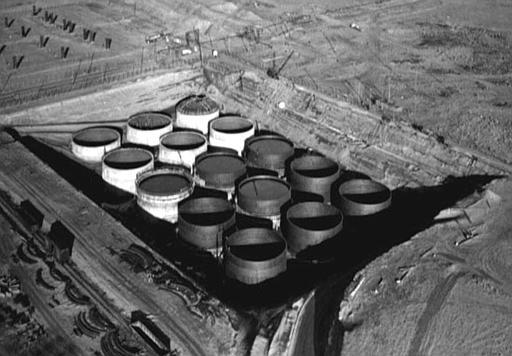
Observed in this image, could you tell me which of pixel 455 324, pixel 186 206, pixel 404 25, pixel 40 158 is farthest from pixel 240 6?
pixel 455 324

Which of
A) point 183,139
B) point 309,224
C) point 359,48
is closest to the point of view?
point 309,224

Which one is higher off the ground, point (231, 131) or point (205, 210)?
point (231, 131)

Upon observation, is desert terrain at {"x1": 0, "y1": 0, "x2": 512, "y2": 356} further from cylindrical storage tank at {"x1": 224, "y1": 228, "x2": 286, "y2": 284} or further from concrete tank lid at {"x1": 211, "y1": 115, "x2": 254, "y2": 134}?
concrete tank lid at {"x1": 211, "y1": 115, "x2": 254, "y2": 134}

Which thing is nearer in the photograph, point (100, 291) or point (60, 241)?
point (100, 291)

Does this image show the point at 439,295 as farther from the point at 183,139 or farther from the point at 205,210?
the point at 183,139

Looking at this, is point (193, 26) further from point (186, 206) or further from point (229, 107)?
point (186, 206)

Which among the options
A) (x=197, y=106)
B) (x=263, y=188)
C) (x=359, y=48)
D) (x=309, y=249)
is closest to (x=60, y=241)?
(x=263, y=188)

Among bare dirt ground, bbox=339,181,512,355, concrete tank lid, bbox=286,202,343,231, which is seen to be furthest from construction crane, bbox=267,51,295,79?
bare dirt ground, bbox=339,181,512,355
